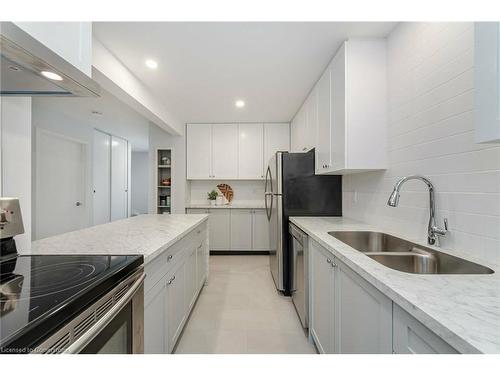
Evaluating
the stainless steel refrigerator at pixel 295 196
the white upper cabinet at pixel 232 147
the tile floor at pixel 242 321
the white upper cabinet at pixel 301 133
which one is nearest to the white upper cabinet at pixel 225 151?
the white upper cabinet at pixel 232 147

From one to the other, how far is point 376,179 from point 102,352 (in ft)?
6.98

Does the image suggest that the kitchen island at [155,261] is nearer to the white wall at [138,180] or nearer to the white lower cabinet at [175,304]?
the white lower cabinet at [175,304]

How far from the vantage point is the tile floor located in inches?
71.3

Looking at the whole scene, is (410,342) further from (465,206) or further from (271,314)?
(271,314)

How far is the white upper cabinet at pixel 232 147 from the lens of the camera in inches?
174

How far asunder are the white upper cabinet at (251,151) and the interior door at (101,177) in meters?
3.13

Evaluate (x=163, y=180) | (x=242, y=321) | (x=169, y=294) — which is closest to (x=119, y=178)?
(x=163, y=180)

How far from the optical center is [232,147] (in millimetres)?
4426

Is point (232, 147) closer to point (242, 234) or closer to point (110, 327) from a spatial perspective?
point (242, 234)

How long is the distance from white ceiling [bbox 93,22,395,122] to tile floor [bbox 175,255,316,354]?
2354 millimetres

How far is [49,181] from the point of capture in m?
4.00

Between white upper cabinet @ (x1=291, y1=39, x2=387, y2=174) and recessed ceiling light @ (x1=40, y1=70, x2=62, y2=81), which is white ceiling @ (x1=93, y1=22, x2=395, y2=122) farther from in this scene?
recessed ceiling light @ (x1=40, y1=70, x2=62, y2=81)

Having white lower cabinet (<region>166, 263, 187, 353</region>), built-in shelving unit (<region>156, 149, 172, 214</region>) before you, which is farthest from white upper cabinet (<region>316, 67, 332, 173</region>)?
built-in shelving unit (<region>156, 149, 172, 214</region>)
